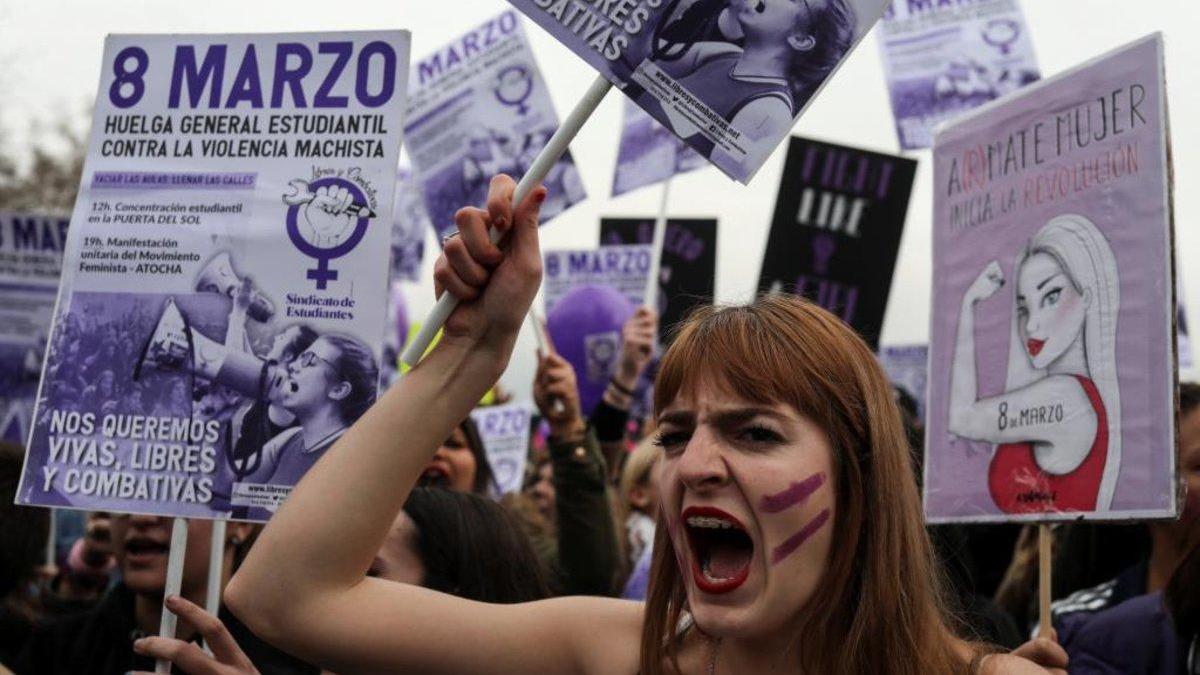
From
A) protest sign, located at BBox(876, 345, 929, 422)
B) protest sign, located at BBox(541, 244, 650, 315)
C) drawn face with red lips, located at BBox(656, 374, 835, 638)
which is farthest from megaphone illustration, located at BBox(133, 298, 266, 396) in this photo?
protest sign, located at BBox(876, 345, 929, 422)

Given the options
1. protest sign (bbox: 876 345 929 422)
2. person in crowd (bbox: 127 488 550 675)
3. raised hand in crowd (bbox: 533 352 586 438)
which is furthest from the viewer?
protest sign (bbox: 876 345 929 422)

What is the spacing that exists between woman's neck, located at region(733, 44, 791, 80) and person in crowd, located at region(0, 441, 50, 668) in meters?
2.58

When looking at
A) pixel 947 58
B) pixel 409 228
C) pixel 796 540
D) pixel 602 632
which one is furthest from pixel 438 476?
pixel 409 228

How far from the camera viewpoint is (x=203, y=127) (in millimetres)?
3131

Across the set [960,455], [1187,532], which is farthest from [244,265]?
[1187,532]

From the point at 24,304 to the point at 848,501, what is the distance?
15.4 feet

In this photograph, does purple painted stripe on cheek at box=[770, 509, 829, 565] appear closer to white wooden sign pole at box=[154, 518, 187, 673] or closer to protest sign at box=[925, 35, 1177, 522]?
protest sign at box=[925, 35, 1177, 522]

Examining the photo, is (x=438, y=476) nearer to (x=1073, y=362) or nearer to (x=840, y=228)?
(x=1073, y=362)

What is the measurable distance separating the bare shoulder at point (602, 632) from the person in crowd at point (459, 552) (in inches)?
47.1

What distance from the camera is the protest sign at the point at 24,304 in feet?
19.3

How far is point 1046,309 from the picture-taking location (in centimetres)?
321

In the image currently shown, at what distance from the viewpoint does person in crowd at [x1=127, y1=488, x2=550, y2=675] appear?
3.55 m

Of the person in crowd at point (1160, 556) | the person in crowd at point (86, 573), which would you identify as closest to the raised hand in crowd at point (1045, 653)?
the person in crowd at point (1160, 556)

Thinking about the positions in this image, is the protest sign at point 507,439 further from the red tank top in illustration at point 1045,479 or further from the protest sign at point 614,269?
A: the red tank top in illustration at point 1045,479
